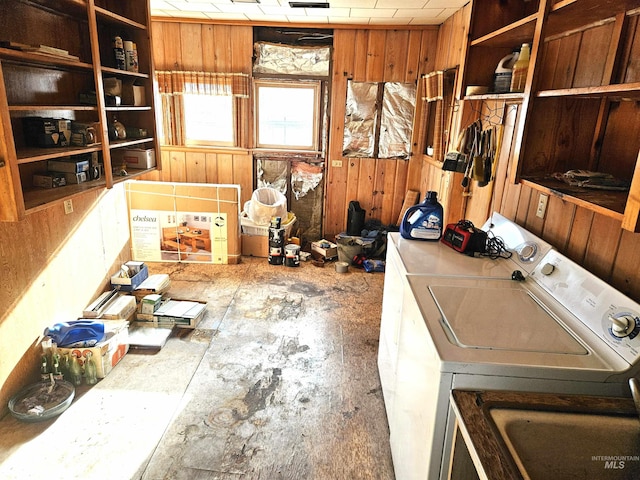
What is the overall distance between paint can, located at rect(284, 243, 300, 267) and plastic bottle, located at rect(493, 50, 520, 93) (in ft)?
8.93

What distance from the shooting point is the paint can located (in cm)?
433

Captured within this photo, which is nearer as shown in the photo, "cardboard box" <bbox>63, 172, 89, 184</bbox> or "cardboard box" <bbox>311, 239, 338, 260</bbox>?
"cardboard box" <bbox>63, 172, 89, 184</bbox>

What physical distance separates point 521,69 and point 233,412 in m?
2.21

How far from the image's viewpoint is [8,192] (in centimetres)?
171

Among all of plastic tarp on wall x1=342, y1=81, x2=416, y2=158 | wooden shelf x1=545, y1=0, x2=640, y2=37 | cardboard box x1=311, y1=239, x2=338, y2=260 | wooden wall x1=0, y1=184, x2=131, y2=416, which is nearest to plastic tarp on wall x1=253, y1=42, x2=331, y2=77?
plastic tarp on wall x1=342, y1=81, x2=416, y2=158

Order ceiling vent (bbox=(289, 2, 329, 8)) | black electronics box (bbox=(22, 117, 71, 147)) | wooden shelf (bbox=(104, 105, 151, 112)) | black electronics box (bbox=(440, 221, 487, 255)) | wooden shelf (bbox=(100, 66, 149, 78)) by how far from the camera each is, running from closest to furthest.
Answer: black electronics box (bbox=(440, 221, 487, 255)) < black electronics box (bbox=(22, 117, 71, 147)) < wooden shelf (bbox=(100, 66, 149, 78)) < wooden shelf (bbox=(104, 105, 151, 112)) < ceiling vent (bbox=(289, 2, 329, 8))

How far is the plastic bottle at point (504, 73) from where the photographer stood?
1.94m

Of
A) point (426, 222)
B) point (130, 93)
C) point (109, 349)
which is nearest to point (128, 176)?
point (130, 93)

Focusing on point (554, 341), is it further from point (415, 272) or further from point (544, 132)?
point (544, 132)

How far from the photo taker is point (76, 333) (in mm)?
2486

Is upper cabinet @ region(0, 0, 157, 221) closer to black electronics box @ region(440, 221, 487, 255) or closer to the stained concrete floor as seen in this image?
the stained concrete floor

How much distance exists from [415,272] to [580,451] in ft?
2.94

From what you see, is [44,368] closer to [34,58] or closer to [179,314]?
[179,314]

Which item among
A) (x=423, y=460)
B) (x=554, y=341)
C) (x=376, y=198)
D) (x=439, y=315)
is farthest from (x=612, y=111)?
(x=376, y=198)
